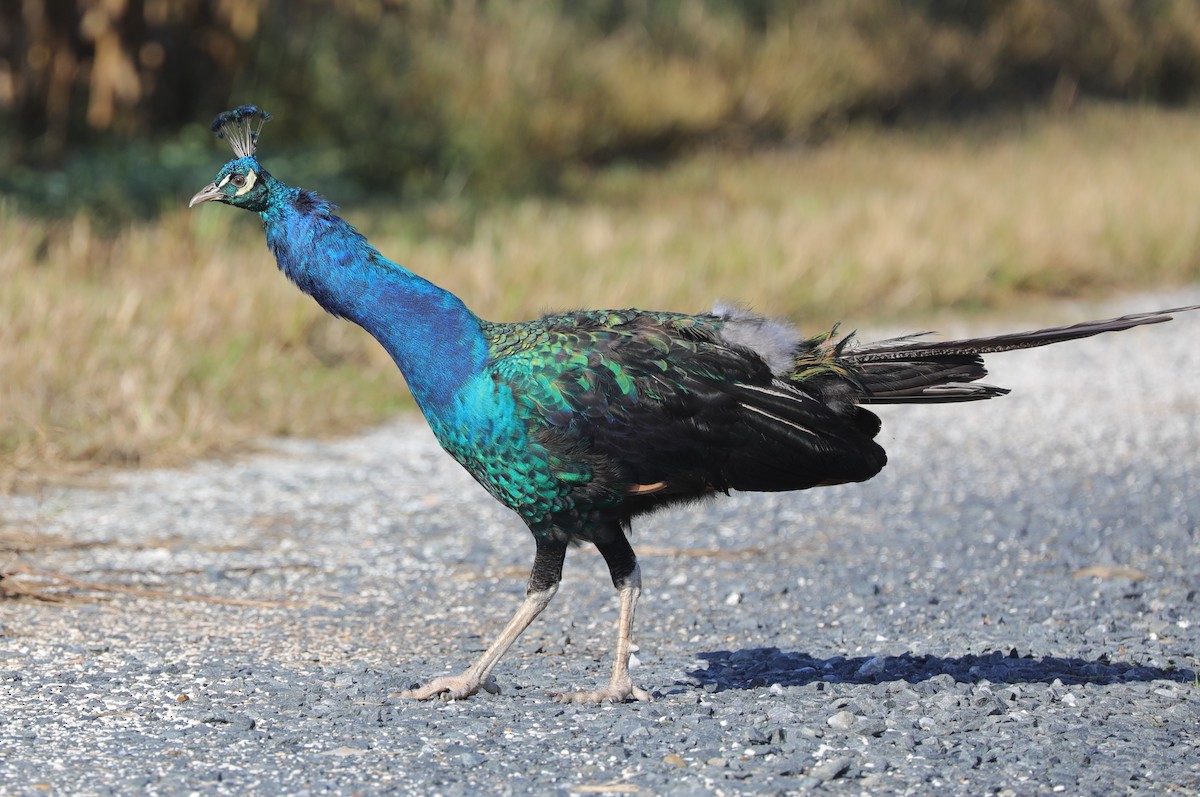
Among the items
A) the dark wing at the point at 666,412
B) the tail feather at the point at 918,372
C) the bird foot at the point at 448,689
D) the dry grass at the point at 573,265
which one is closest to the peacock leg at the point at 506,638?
the bird foot at the point at 448,689

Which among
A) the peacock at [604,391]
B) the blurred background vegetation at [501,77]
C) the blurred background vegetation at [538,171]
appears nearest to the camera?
the peacock at [604,391]

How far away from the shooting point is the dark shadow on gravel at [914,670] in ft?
14.6

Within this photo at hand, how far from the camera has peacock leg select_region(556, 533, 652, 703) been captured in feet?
13.9

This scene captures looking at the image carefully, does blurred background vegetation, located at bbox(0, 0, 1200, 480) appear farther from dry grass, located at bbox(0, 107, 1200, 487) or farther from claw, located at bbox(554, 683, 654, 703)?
claw, located at bbox(554, 683, 654, 703)

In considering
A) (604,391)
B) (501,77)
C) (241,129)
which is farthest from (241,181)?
(501,77)

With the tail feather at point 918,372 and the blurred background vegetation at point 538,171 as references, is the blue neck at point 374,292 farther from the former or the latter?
the blurred background vegetation at point 538,171

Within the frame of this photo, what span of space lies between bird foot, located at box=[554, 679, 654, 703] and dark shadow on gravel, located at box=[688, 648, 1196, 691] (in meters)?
0.23

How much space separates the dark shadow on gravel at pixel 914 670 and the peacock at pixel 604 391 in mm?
384

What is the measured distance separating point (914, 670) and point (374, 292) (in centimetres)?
189

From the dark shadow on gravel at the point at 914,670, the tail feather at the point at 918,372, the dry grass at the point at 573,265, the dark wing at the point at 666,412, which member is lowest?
the dark shadow on gravel at the point at 914,670

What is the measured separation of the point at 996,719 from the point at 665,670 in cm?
101

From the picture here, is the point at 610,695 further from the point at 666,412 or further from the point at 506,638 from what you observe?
the point at 666,412

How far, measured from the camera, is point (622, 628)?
171 inches

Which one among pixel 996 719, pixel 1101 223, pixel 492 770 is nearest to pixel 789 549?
pixel 996 719
